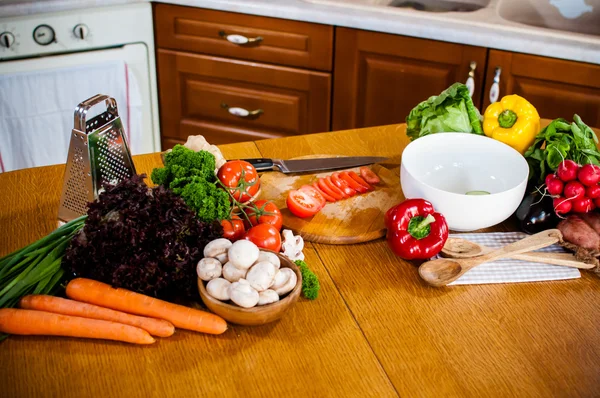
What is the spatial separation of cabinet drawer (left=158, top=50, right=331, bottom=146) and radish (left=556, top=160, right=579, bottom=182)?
138 cm

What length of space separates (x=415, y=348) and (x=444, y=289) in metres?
0.19

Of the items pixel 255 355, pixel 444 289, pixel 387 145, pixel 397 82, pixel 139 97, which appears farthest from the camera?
pixel 139 97

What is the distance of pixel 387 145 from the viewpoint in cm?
184

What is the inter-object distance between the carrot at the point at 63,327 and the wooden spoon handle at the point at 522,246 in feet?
2.14

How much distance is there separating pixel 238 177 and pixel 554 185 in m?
0.68

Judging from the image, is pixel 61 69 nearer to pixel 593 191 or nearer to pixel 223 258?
pixel 223 258

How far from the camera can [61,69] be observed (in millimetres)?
2590

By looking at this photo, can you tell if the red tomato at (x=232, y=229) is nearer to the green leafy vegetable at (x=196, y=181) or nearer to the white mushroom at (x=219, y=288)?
the green leafy vegetable at (x=196, y=181)

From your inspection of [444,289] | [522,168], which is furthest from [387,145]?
[444,289]

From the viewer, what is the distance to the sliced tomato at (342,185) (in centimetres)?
158

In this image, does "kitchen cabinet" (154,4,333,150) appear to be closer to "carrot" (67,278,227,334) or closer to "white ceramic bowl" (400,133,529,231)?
"white ceramic bowl" (400,133,529,231)

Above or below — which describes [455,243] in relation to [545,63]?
below

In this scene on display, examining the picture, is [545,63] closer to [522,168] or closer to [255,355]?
[522,168]

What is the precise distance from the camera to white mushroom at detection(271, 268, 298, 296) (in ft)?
3.89
